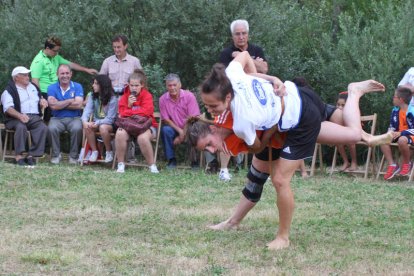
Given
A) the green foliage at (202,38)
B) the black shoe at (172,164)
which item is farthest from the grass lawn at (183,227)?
the green foliage at (202,38)

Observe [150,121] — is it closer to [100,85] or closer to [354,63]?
[100,85]

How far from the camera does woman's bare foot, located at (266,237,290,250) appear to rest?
21.6 ft

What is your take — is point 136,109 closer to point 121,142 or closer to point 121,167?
point 121,142

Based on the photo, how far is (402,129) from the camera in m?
12.2

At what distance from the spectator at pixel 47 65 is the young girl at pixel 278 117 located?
274 inches

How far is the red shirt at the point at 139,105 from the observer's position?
476 inches

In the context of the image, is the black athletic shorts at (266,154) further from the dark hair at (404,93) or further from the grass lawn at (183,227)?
the dark hair at (404,93)

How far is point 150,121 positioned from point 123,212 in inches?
161

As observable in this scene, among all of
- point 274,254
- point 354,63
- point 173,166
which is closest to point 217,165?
point 173,166

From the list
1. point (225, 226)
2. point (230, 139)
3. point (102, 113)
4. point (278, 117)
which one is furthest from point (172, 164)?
point (278, 117)

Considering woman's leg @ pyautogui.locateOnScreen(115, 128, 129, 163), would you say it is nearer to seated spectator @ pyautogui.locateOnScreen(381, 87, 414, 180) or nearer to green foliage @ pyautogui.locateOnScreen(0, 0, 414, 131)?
green foliage @ pyautogui.locateOnScreen(0, 0, 414, 131)

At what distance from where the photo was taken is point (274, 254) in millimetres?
6406

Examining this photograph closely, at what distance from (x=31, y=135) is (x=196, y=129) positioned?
21.0ft

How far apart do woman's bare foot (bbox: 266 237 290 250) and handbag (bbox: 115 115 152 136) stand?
559 cm
